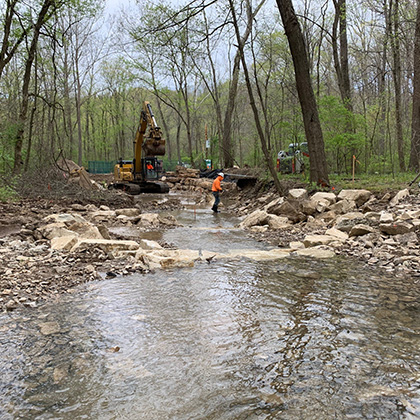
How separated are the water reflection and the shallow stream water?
0.04 ft

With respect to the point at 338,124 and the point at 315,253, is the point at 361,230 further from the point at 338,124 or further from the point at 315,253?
the point at 338,124

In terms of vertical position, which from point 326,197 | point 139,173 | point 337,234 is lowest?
point 337,234

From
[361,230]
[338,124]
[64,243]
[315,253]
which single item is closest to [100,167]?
[338,124]

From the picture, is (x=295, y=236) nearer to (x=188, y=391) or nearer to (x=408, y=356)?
(x=408, y=356)

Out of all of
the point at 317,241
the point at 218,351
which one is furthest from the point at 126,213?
the point at 218,351

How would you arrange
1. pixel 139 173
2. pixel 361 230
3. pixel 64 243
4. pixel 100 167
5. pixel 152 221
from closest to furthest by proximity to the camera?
pixel 64 243, pixel 361 230, pixel 152 221, pixel 139 173, pixel 100 167

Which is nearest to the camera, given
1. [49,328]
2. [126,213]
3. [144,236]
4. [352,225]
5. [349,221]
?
[49,328]

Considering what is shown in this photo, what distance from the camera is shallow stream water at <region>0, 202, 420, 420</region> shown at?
281 cm

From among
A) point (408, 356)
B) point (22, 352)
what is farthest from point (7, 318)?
point (408, 356)

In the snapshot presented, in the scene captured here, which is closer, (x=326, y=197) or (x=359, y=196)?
(x=359, y=196)

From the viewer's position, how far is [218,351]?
144 inches

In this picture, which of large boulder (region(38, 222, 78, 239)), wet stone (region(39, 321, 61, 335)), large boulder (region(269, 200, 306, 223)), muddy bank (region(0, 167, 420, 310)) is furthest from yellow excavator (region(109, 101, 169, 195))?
wet stone (region(39, 321, 61, 335))

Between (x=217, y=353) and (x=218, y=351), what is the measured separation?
42 millimetres

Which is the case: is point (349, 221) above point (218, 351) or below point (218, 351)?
above
